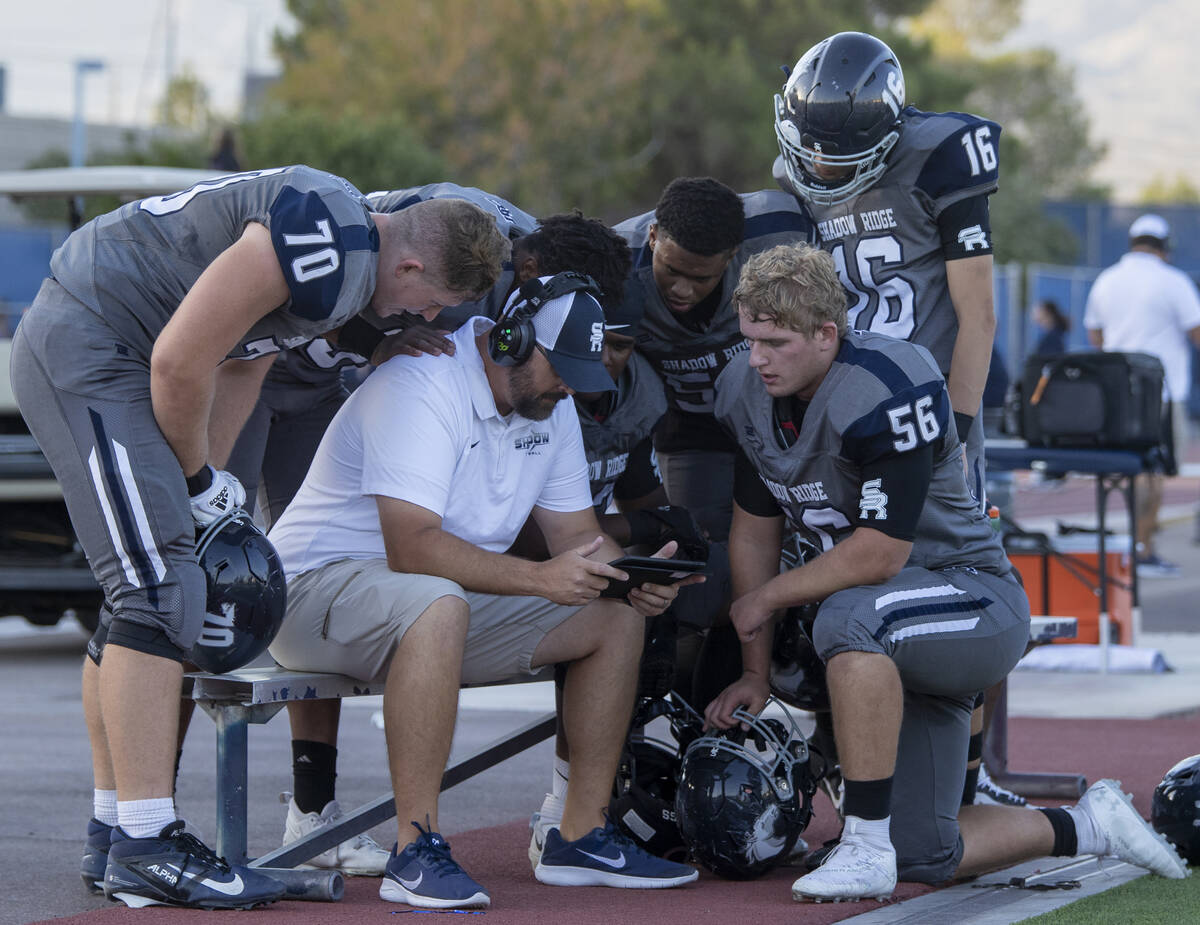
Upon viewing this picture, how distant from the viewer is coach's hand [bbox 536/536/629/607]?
430 cm

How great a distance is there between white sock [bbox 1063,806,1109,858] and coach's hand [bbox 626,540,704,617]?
4.08 feet

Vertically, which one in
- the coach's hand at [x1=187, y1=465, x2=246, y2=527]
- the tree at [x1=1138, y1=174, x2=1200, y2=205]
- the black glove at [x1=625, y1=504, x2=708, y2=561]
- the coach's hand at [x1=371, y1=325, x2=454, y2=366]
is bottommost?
the black glove at [x1=625, y1=504, x2=708, y2=561]

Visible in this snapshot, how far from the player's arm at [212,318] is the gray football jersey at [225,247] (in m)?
0.05

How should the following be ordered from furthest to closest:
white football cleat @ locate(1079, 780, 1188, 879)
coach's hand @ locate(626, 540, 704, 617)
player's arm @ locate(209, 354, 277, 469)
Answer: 1. player's arm @ locate(209, 354, 277, 469)
2. white football cleat @ locate(1079, 780, 1188, 879)
3. coach's hand @ locate(626, 540, 704, 617)

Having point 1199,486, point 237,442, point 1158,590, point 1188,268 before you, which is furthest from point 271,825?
point 1188,268

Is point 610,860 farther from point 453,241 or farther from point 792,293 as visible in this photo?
point 453,241

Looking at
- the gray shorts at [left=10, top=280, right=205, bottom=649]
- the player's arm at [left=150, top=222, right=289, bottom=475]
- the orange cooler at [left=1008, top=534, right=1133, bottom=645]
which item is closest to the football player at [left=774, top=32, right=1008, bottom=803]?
the player's arm at [left=150, top=222, right=289, bottom=475]

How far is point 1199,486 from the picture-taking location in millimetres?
24359

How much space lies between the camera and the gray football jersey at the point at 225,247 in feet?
13.3

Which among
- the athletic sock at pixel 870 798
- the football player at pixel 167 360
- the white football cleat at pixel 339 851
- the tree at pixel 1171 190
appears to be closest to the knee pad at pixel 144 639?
the football player at pixel 167 360

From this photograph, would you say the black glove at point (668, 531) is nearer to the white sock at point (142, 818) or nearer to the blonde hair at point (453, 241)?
the blonde hair at point (453, 241)

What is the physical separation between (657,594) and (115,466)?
1363mm

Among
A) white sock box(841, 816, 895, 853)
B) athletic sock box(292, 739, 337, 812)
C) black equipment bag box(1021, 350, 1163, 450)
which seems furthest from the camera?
black equipment bag box(1021, 350, 1163, 450)

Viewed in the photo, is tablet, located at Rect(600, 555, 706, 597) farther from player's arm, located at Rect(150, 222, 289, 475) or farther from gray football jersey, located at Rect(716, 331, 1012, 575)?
player's arm, located at Rect(150, 222, 289, 475)
